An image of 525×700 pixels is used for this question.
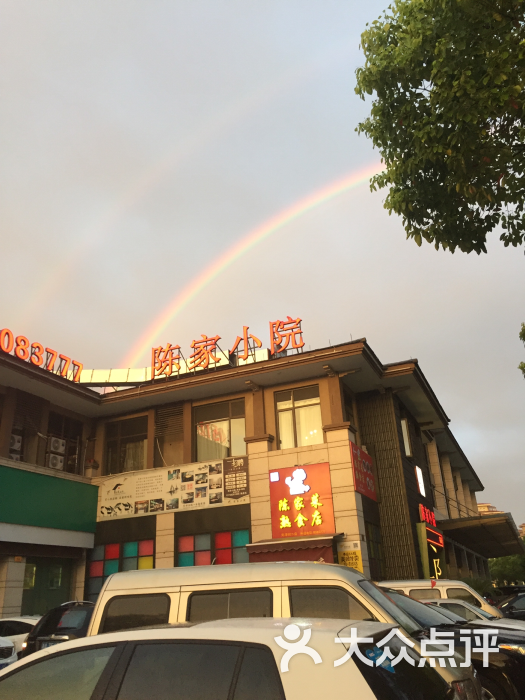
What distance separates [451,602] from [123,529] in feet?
50.2

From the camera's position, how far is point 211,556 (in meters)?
20.6

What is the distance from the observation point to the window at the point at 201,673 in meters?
2.98

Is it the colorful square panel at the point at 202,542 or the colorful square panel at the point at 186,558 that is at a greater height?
the colorful square panel at the point at 202,542

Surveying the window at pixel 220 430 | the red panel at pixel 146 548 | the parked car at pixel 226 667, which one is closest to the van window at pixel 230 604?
the parked car at pixel 226 667

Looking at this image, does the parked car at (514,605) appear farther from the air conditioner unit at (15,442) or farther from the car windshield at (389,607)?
the air conditioner unit at (15,442)

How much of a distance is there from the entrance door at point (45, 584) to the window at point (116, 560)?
0.88m

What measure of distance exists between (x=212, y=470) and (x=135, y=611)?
15.2 meters

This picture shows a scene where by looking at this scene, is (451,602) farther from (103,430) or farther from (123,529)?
(103,430)

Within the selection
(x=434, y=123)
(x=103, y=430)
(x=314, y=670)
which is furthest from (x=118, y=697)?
(x=103, y=430)

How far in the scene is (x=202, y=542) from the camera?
2098 cm

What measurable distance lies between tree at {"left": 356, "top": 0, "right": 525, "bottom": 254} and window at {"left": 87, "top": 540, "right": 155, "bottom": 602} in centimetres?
1657

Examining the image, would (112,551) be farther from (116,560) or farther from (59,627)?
(59,627)

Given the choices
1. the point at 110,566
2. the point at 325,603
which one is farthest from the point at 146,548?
the point at 325,603

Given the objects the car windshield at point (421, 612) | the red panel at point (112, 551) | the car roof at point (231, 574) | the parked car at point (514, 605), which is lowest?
the parked car at point (514, 605)
